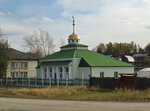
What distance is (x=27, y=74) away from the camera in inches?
2470

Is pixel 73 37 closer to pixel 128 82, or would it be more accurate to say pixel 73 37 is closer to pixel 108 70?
pixel 108 70

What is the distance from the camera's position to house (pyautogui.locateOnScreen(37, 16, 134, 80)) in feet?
134

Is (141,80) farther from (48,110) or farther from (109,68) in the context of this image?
(48,110)

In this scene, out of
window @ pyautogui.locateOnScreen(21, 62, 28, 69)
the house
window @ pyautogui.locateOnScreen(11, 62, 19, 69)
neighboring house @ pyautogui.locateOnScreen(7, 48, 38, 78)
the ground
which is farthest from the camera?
window @ pyautogui.locateOnScreen(21, 62, 28, 69)

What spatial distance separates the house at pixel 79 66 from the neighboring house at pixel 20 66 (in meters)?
14.8

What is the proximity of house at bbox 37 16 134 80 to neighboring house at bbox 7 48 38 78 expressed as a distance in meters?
14.8

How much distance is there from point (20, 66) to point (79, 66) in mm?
23624

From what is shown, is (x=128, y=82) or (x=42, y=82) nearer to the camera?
(x=128, y=82)

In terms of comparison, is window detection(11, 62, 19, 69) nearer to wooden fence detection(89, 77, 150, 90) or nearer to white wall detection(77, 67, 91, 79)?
white wall detection(77, 67, 91, 79)

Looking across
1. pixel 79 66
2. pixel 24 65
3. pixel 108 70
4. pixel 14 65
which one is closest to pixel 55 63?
pixel 79 66

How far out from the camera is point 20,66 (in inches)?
2418

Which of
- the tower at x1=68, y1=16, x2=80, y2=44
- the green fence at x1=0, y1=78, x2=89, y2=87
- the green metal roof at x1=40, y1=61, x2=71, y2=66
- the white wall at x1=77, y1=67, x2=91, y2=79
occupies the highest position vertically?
the tower at x1=68, y1=16, x2=80, y2=44

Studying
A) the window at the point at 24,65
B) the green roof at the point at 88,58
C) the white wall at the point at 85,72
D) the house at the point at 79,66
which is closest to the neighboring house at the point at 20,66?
the window at the point at 24,65

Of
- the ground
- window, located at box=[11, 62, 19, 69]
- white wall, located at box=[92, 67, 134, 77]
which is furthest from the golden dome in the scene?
the ground
